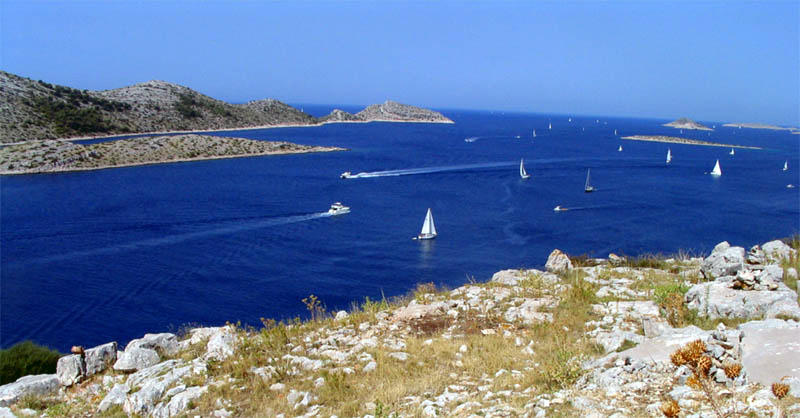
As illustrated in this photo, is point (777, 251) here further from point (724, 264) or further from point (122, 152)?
point (122, 152)

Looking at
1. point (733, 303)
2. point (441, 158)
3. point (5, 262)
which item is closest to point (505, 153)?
point (441, 158)

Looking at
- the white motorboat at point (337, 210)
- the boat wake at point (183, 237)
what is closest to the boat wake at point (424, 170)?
the white motorboat at point (337, 210)

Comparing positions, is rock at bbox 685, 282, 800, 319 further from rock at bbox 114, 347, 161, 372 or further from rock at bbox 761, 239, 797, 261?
rock at bbox 114, 347, 161, 372

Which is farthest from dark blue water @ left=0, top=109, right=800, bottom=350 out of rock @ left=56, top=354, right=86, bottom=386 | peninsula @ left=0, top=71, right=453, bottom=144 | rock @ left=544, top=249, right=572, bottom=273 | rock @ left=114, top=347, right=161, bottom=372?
peninsula @ left=0, top=71, right=453, bottom=144

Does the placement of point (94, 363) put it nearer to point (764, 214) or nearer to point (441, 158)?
point (764, 214)

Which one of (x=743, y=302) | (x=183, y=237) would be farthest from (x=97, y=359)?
(x=183, y=237)
